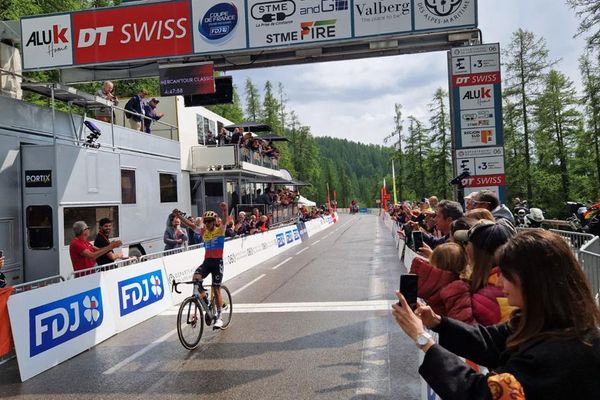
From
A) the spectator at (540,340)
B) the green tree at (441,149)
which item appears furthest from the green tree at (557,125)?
the spectator at (540,340)

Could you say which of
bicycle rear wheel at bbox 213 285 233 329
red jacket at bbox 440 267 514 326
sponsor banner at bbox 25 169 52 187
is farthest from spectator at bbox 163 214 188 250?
red jacket at bbox 440 267 514 326

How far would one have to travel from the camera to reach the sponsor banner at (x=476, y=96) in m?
8.53

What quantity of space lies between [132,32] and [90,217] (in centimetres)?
425

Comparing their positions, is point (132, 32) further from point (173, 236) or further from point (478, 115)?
point (478, 115)

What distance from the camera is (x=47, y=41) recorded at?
1122 cm

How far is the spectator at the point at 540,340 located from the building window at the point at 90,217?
9990 mm

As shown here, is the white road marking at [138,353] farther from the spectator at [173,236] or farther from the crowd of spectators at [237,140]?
the crowd of spectators at [237,140]

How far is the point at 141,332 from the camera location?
816cm

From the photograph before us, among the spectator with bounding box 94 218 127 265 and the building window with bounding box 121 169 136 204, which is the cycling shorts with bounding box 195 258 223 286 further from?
the building window with bounding box 121 169 136 204

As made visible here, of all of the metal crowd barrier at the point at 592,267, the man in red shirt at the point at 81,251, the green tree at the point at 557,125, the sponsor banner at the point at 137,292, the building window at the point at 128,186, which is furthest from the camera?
the green tree at the point at 557,125

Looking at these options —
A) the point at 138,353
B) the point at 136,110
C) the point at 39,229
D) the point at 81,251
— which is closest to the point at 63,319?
the point at 138,353

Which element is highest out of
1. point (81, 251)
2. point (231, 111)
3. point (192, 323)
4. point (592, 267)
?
point (231, 111)

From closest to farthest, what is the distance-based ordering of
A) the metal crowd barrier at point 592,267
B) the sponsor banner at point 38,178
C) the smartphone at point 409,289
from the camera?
1. the smartphone at point 409,289
2. the metal crowd barrier at point 592,267
3. the sponsor banner at point 38,178

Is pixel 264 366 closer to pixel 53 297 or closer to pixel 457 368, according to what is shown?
pixel 53 297
